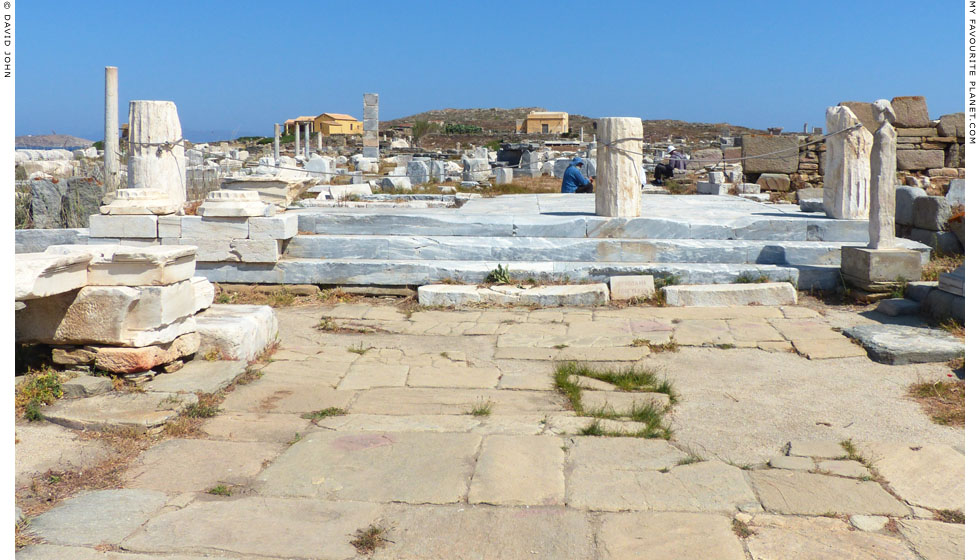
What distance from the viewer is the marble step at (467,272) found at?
8.16 meters

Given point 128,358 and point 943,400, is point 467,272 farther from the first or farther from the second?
point 943,400

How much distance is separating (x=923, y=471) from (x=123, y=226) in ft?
23.8

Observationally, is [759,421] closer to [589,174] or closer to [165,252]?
[165,252]

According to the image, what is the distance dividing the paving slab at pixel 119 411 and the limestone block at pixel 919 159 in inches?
578

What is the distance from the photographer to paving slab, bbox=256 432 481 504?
11.6ft

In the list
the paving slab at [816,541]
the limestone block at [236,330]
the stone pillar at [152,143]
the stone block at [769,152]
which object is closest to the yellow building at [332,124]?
the stone block at [769,152]

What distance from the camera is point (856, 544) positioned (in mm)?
3084

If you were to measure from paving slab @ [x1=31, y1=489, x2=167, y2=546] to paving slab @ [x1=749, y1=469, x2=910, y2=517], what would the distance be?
8.37ft

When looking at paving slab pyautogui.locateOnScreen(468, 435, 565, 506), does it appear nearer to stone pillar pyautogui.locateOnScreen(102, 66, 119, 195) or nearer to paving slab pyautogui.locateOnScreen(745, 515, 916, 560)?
paving slab pyautogui.locateOnScreen(745, 515, 916, 560)

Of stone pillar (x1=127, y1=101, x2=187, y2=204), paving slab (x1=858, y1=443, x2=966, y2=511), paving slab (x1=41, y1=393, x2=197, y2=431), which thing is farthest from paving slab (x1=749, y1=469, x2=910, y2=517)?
stone pillar (x1=127, y1=101, x2=187, y2=204)

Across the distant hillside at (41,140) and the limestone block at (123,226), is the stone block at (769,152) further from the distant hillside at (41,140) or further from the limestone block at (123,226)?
the distant hillside at (41,140)

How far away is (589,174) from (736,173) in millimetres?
3240

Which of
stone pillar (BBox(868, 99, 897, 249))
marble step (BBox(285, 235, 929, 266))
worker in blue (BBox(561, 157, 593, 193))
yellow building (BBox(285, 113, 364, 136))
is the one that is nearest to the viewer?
stone pillar (BBox(868, 99, 897, 249))

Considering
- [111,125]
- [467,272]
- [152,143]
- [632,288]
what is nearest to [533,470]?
[632,288]
